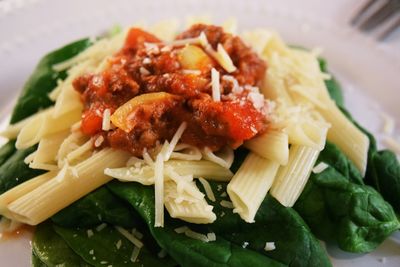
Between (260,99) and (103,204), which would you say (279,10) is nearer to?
(260,99)

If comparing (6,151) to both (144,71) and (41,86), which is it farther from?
(144,71)

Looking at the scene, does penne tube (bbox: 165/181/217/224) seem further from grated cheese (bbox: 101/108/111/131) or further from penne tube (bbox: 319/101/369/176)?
penne tube (bbox: 319/101/369/176)

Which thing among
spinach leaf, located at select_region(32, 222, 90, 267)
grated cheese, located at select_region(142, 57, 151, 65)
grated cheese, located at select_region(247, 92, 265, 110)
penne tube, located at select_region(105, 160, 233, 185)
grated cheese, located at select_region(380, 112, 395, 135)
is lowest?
spinach leaf, located at select_region(32, 222, 90, 267)

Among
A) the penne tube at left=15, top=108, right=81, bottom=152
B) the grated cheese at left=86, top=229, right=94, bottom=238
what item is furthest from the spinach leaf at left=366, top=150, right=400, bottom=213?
the penne tube at left=15, top=108, right=81, bottom=152

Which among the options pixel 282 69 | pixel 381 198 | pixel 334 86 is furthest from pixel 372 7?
pixel 381 198

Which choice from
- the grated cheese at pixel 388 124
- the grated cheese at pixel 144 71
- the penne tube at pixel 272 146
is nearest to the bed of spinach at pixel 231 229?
the penne tube at pixel 272 146

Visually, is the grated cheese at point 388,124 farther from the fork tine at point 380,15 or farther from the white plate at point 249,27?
the fork tine at point 380,15
